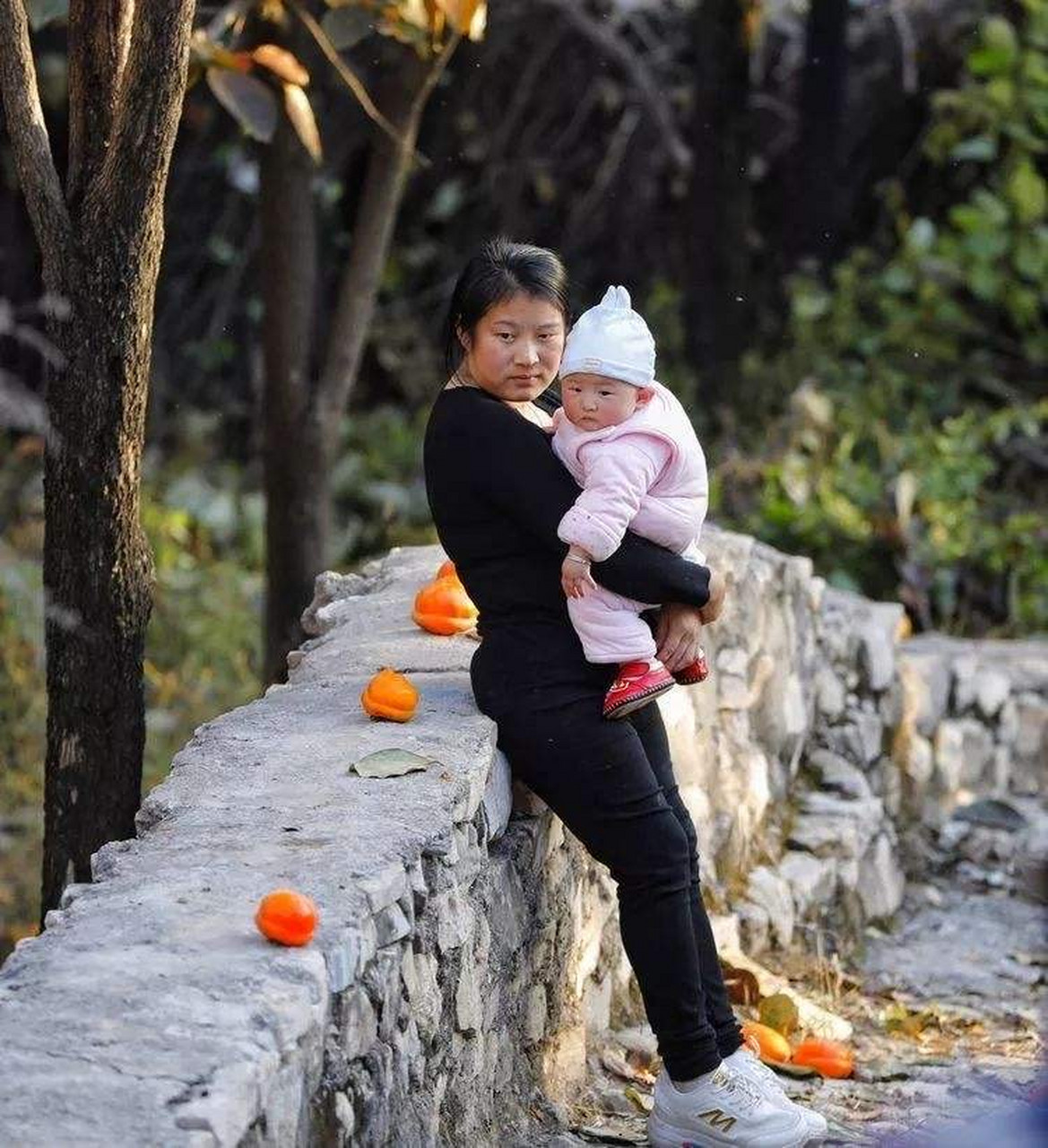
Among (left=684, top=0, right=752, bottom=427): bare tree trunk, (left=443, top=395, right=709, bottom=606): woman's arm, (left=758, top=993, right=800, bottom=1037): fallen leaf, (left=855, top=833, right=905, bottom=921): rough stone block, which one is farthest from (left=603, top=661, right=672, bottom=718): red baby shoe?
(left=684, top=0, right=752, bottom=427): bare tree trunk

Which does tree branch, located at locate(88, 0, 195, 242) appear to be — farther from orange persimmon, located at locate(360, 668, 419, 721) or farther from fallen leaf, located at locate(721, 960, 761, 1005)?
fallen leaf, located at locate(721, 960, 761, 1005)

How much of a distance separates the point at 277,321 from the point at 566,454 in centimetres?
234

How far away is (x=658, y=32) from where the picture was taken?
9000 millimetres

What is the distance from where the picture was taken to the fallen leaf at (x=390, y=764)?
2.98 metres

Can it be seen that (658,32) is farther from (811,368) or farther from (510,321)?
(510,321)

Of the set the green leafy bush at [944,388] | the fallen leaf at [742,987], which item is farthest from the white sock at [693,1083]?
the green leafy bush at [944,388]

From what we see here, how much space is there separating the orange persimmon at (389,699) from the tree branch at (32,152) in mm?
793

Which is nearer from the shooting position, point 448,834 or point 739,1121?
point 448,834

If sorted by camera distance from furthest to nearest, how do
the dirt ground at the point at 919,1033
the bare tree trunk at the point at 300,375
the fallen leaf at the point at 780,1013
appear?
the bare tree trunk at the point at 300,375
the fallen leaf at the point at 780,1013
the dirt ground at the point at 919,1033

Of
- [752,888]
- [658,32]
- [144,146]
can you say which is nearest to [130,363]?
[144,146]

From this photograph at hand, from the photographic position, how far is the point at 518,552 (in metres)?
3.22

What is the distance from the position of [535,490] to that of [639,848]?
1.82ft

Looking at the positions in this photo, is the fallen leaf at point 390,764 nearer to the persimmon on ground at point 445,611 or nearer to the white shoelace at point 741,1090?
the white shoelace at point 741,1090

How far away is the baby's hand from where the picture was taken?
3062mm
